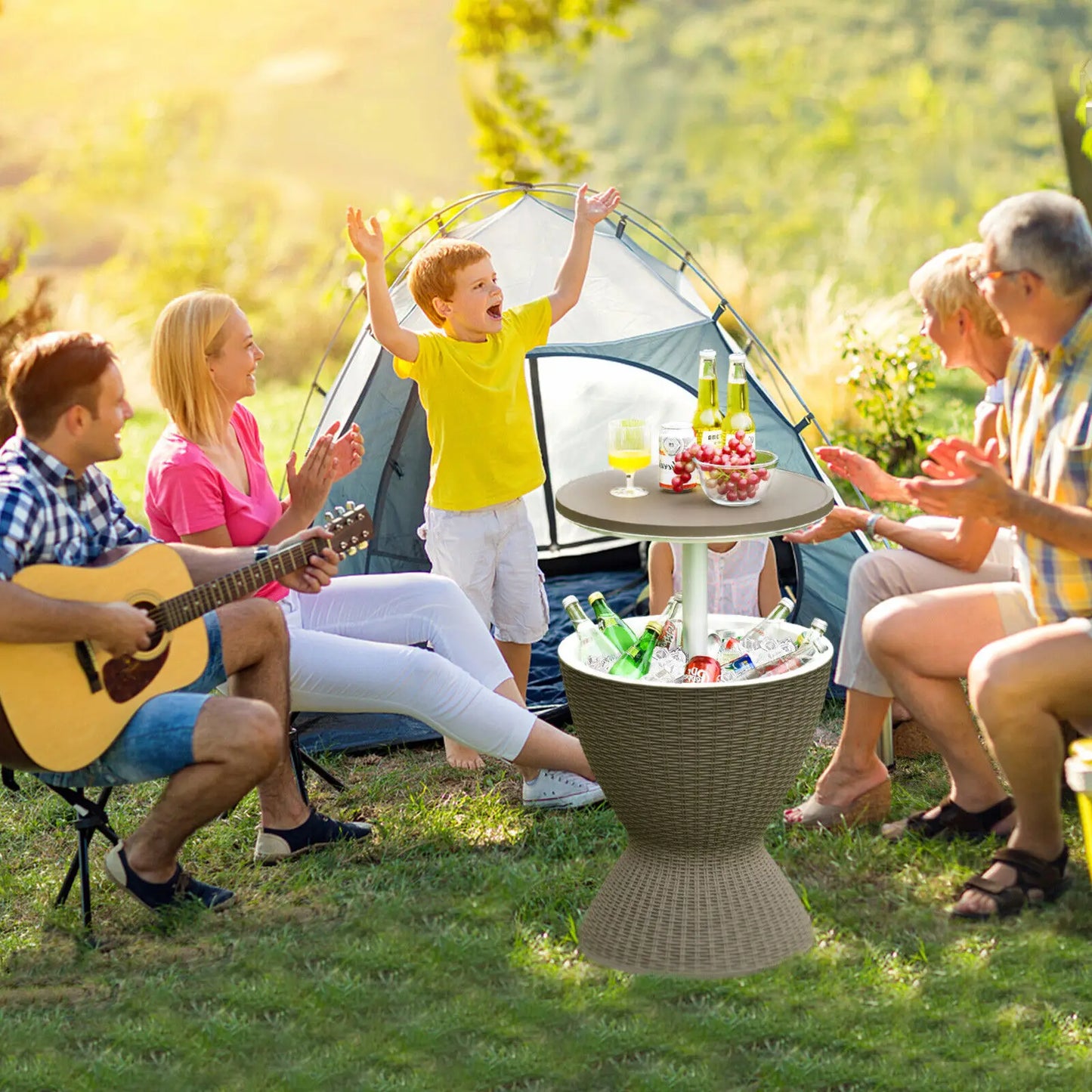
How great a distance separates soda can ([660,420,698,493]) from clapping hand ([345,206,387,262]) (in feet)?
3.01

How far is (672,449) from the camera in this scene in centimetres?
298

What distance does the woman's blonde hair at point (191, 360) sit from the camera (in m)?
3.23

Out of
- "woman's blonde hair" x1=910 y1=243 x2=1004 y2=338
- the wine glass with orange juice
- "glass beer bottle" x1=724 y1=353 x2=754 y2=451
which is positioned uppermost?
"woman's blonde hair" x1=910 y1=243 x2=1004 y2=338

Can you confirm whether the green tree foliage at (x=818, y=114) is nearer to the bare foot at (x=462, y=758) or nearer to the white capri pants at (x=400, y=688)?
the bare foot at (x=462, y=758)

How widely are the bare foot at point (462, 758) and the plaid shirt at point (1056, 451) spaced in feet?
5.07

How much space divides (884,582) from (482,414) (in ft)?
3.84

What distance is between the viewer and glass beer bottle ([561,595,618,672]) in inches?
117

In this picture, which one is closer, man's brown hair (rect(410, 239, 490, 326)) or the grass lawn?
the grass lawn

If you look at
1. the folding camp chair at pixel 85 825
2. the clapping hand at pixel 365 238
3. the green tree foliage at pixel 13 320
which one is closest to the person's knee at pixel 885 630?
the clapping hand at pixel 365 238

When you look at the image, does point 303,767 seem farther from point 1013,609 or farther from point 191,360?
point 1013,609

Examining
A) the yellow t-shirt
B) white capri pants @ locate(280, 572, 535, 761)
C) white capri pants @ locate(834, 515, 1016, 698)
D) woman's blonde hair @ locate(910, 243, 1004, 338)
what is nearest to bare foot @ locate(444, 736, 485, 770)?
white capri pants @ locate(280, 572, 535, 761)

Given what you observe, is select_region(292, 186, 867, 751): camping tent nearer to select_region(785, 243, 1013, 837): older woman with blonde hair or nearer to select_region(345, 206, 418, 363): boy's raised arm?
select_region(345, 206, 418, 363): boy's raised arm

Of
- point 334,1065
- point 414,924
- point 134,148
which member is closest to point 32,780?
point 414,924

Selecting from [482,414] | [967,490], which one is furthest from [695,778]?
[482,414]
